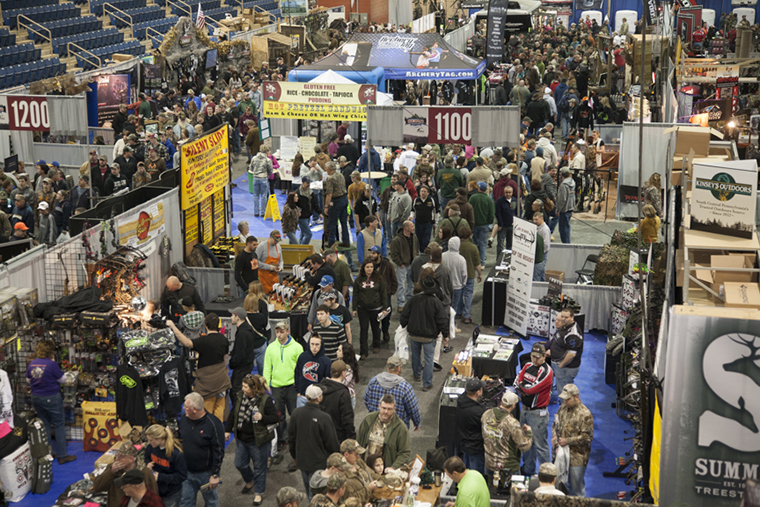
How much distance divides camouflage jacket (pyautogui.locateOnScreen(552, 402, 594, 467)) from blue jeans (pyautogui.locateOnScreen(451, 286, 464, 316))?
443 centimetres

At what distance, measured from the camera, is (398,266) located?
1275 cm

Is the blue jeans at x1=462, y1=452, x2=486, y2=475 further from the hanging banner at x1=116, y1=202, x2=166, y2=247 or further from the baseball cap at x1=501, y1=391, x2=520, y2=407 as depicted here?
the hanging banner at x1=116, y1=202, x2=166, y2=247

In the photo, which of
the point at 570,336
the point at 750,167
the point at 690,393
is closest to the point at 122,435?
the point at 570,336

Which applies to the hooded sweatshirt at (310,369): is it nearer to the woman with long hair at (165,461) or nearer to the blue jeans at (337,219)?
the woman with long hair at (165,461)

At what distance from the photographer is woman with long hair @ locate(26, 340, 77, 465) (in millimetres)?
9078

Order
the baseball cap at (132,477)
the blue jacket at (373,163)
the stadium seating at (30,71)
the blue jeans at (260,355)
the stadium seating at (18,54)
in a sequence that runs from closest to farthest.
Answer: the baseball cap at (132,477), the blue jeans at (260,355), the blue jacket at (373,163), the stadium seating at (30,71), the stadium seating at (18,54)

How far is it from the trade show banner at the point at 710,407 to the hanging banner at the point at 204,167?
9.21 m

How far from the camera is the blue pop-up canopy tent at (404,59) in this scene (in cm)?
2233

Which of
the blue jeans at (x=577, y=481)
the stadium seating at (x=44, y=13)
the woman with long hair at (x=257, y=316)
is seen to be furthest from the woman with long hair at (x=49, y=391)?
the stadium seating at (x=44, y=13)

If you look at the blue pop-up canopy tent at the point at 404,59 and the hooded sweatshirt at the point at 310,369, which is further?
the blue pop-up canopy tent at the point at 404,59

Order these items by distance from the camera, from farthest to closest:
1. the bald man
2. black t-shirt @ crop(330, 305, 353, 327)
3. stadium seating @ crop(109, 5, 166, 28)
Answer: stadium seating @ crop(109, 5, 166, 28) → the bald man → black t-shirt @ crop(330, 305, 353, 327)

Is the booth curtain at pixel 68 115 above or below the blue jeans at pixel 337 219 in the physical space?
above

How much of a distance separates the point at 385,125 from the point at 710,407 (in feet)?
30.5

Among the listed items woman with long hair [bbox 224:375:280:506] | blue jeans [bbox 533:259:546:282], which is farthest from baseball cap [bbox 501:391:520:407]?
blue jeans [bbox 533:259:546:282]
